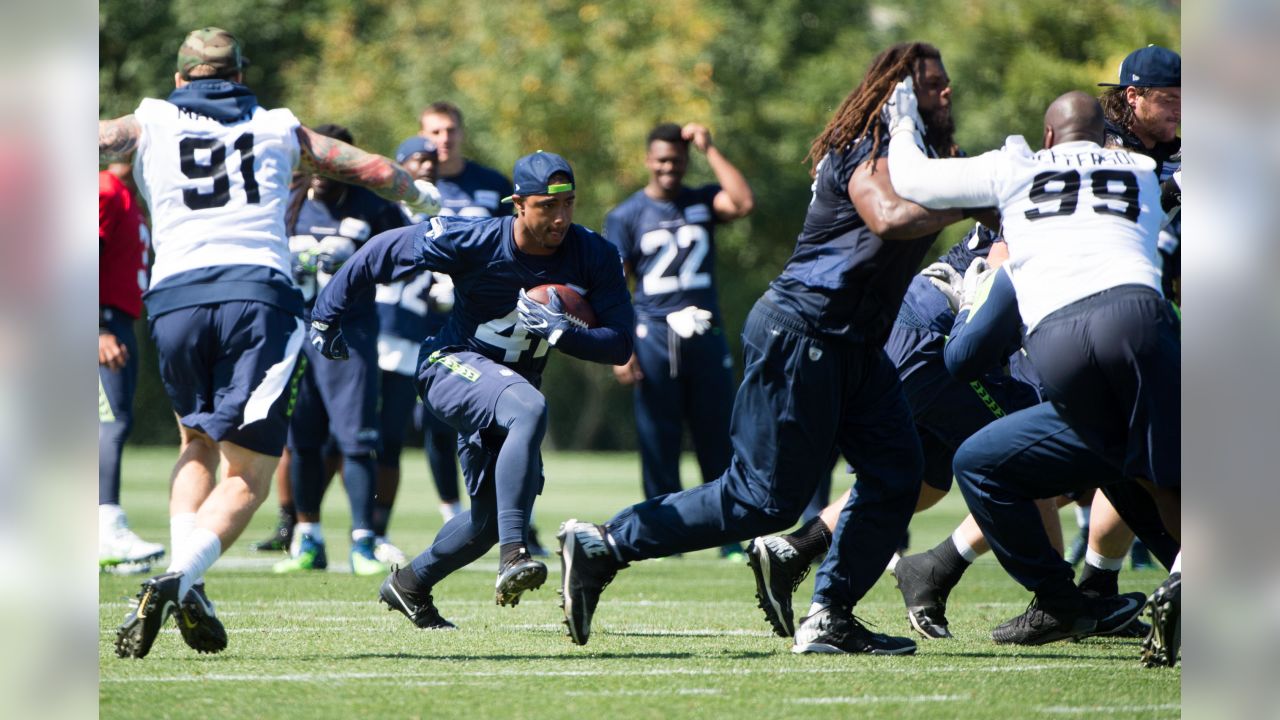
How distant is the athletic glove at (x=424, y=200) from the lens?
21.2ft

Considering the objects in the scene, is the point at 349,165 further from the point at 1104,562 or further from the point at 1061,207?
the point at 1104,562

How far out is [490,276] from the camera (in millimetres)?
6062

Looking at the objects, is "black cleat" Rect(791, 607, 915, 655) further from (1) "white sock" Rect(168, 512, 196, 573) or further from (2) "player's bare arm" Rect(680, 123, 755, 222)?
(2) "player's bare arm" Rect(680, 123, 755, 222)

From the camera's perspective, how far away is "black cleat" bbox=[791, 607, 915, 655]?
5.67 meters

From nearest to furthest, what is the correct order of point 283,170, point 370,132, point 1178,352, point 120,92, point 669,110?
1. point 1178,352
2. point 283,170
3. point 669,110
4. point 370,132
5. point 120,92

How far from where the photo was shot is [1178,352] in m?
4.77

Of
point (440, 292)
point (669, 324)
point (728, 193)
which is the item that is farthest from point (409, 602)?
point (728, 193)

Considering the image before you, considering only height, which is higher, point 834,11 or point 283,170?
point 834,11

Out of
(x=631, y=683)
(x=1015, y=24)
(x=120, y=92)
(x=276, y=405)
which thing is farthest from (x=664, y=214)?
(x=120, y=92)

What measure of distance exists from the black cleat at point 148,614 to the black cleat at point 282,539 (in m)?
4.72

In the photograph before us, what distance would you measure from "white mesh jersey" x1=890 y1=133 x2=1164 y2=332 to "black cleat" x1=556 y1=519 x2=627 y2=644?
5.56ft

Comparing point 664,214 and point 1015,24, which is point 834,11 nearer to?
point 1015,24
